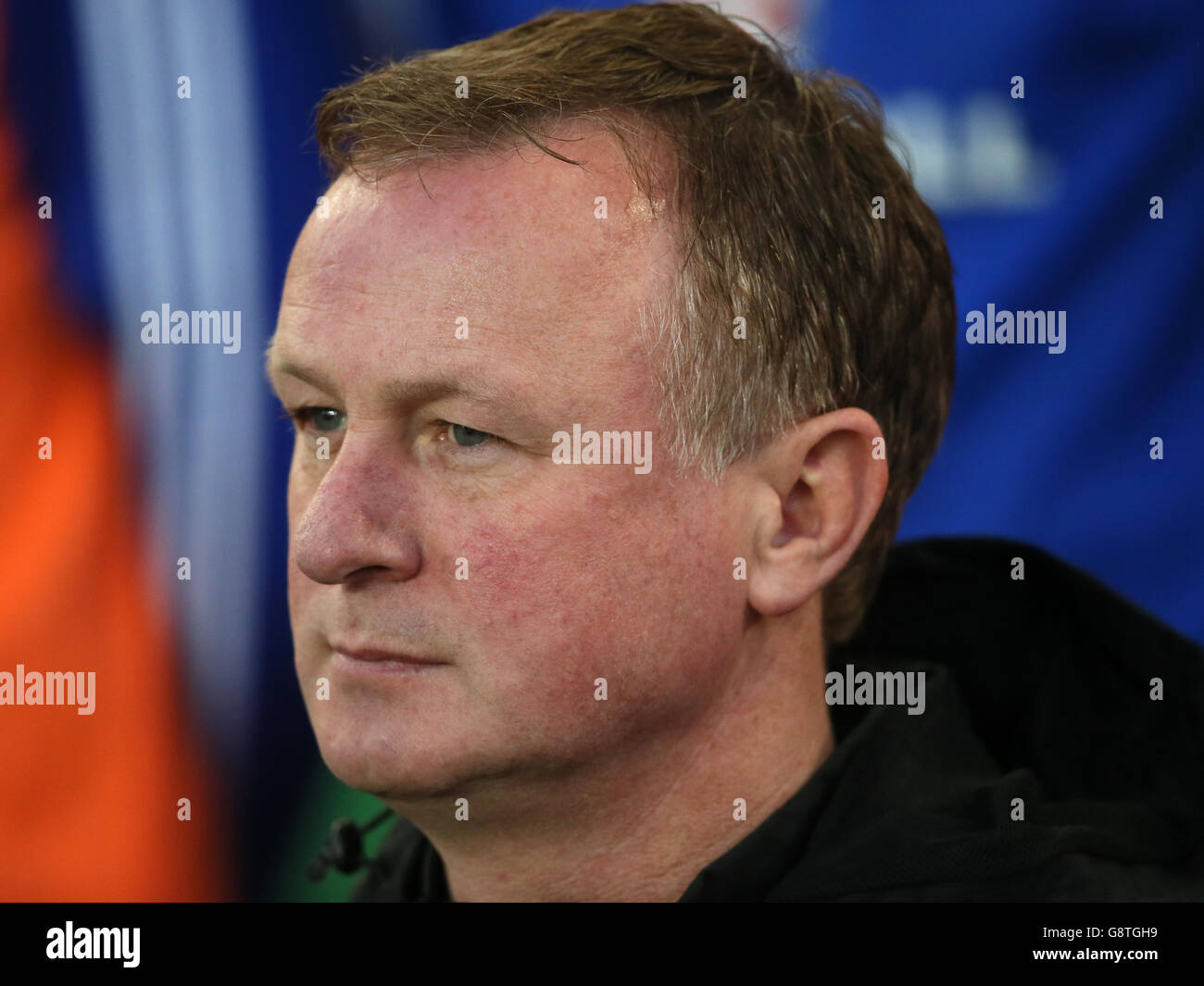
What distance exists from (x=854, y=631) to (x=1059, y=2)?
1.14 m

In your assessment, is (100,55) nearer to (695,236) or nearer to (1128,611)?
(695,236)

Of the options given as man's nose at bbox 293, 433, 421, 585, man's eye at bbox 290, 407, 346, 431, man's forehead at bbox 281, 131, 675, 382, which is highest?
man's forehead at bbox 281, 131, 675, 382

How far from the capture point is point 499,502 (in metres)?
1.14

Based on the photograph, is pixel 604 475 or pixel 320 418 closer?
pixel 604 475

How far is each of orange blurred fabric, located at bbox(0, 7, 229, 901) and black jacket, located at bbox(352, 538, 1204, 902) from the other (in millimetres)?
686

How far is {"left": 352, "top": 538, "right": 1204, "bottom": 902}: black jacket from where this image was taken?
3.88 feet

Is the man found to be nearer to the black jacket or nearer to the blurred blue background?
the black jacket

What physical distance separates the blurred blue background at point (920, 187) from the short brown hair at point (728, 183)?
0.69 metres

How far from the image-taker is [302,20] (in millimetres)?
2074

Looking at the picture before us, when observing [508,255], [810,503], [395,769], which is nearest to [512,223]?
[508,255]

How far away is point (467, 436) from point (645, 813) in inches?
17.0

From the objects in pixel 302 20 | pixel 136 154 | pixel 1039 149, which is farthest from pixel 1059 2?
pixel 136 154

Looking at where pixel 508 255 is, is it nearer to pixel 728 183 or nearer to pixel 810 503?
pixel 728 183

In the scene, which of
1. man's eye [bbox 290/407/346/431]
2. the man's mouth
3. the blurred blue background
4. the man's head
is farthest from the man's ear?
the blurred blue background
